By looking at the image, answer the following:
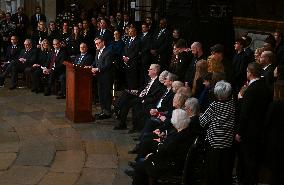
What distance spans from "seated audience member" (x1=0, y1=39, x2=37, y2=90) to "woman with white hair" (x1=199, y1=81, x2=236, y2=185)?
762 centimetres

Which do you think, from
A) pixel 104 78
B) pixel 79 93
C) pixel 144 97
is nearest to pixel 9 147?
pixel 79 93

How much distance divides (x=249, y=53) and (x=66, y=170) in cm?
381

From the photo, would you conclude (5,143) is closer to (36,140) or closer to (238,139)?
(36,140)

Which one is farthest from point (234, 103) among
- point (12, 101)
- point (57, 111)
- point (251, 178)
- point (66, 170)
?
point (12, 101)

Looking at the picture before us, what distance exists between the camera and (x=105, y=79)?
34.7ft

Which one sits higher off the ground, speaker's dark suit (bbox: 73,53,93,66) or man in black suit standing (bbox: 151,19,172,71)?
man in black suit standing (bbox: 151,19,172,71)

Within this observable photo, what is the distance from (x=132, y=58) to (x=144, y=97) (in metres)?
2.82

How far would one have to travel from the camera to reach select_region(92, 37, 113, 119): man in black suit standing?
10.5 metres

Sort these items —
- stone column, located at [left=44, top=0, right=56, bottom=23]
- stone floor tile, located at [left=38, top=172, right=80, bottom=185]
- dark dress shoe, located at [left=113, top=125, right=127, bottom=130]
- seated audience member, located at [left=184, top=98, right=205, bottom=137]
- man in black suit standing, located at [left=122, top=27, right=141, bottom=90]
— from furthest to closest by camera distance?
stone column, located at [left=44, top=0, right=56, bottom=23] < man in black suit standing, located at [left=122, top=27, right=141, bottom=90] < dark dress shoe, located at [left=113, top=125, right=127, bottom=130] < stone floor tile, located at [left=38, top=172, right=80, bottom=185] < seated audience member, located at [left=184, top=98, right=205, bottom=137]

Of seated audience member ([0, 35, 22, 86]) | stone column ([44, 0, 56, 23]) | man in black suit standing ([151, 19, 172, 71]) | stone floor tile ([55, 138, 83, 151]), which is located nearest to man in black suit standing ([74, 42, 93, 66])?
man in black suit standing ([151, 19, 172, 71])

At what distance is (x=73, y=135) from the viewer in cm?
935

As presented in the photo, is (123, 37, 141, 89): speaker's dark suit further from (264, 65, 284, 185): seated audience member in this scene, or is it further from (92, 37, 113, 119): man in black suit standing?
(264, 65, 284, 185): seated audience member

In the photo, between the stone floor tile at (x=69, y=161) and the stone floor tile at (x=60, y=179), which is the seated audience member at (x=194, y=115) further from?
the stone floor tile at (x=69, y=161)

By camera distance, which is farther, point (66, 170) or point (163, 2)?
point (163, 2)
